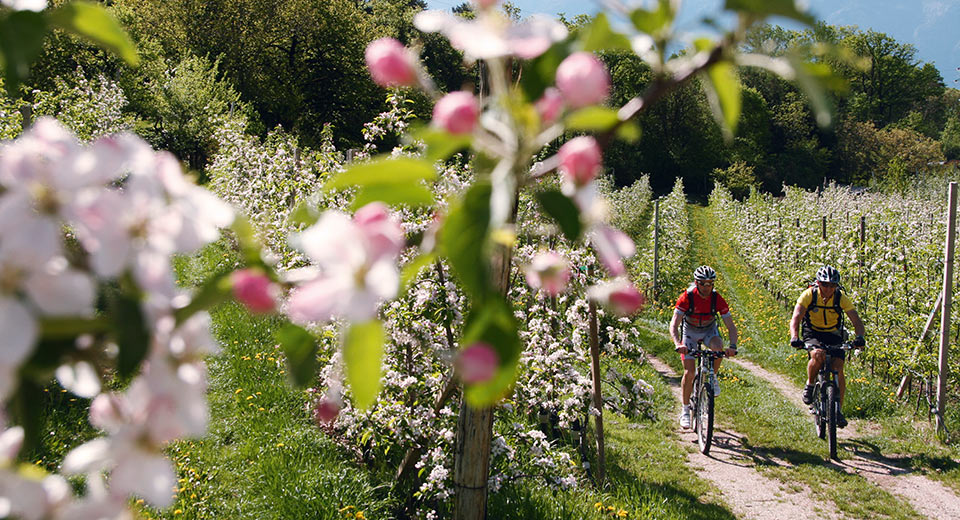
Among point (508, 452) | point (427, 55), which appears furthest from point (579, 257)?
point (427, 55)

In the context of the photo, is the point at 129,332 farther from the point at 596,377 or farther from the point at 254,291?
the point at 596,377

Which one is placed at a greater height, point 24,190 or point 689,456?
point 24,190

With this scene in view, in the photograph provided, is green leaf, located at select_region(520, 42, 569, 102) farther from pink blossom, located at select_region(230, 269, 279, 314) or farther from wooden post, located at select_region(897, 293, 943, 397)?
wooden post, located at select_region(897, 293, 943, 397)

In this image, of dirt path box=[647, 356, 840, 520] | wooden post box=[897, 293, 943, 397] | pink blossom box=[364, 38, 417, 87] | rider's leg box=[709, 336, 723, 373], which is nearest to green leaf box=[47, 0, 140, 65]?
pink blossom box=[364, 38, 417, 87]

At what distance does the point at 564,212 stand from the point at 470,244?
0.06m

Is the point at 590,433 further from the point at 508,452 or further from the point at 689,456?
the point at 508,452

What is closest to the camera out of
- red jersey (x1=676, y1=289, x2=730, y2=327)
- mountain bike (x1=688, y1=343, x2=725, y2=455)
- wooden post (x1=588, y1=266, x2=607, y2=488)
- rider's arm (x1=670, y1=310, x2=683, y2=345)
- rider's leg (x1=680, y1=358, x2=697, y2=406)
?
wooden post (x1=588, y1=266, x2=607, y2=488)

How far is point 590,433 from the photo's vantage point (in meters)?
5.43

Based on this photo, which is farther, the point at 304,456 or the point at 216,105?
the point at 216,105

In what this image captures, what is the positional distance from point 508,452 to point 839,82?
3.57 metres

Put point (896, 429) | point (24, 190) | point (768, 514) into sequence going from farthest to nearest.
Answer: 1. point (896, 429)
2. point (768, 514)
3. point (24, 190)

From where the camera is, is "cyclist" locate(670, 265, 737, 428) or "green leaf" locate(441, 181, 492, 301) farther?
"cyclist" locate(670, 265, 737, 428)

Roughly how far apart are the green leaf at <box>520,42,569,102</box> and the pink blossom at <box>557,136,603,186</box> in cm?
4

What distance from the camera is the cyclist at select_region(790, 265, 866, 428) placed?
568 centimetres
